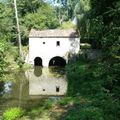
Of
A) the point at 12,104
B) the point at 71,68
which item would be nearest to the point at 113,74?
the point at 12,104

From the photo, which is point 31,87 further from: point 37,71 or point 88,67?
point 37,71

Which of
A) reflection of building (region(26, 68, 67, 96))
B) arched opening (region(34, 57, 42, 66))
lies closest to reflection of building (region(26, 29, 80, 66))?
arched opening (region(34, 57, 42, 66))

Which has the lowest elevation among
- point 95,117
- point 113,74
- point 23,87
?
point 23,87

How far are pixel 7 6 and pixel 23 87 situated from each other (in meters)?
26.5

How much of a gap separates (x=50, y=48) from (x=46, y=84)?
1245cm

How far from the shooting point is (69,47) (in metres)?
42.1

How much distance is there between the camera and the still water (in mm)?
23141

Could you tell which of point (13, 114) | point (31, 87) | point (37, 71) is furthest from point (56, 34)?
point (13, 114)

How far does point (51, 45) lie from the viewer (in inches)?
1660

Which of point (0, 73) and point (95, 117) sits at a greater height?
point (0, 73)

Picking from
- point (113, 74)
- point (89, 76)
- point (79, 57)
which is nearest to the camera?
point (113, 74)

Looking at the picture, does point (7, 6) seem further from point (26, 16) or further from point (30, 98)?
point (30, 98)

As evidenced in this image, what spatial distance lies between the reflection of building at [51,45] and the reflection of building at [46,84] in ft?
18.3

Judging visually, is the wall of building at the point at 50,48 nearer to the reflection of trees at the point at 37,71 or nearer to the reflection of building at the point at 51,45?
the reflection of building at the point at 51,45
